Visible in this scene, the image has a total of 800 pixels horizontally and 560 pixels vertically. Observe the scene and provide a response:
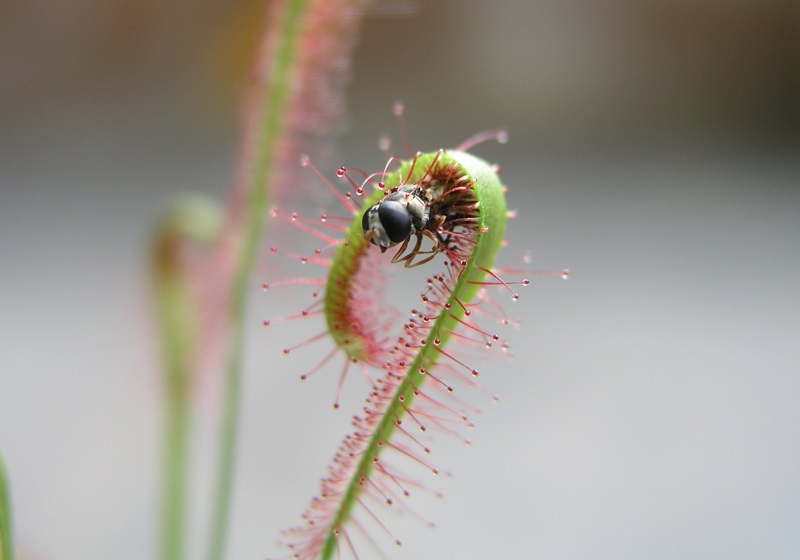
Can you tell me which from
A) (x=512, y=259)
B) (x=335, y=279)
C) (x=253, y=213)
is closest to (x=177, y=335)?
(x=253, y=213)

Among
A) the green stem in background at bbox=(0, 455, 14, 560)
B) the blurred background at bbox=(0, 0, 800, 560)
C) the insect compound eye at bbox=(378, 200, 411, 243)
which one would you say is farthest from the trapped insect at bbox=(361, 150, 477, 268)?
the blurred background at bbox=(0, 0, 800, 560)

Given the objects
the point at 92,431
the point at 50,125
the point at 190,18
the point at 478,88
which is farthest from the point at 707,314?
the point at 50,125

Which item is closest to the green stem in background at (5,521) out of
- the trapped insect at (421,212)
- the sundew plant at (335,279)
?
the sundew plant at (335,279)

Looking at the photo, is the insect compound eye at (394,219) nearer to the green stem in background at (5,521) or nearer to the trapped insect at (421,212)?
the trapped insect at (421,212)

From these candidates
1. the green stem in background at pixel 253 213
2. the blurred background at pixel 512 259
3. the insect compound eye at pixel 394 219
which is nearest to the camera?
the insect compound eye at pixel 394 219

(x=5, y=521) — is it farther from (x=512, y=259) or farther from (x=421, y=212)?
(x=512, y=259)

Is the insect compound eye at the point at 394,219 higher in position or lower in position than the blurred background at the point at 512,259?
lower

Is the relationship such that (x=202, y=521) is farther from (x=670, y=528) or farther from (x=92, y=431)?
(x=670, y=528)

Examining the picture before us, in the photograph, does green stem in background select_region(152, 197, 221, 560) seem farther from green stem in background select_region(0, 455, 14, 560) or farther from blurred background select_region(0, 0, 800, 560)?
green stem in background select_region(0, 455, 14, 560)
